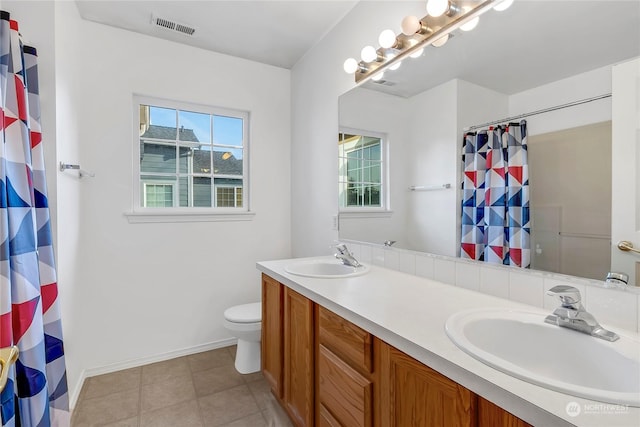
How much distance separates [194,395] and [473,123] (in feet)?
7.30

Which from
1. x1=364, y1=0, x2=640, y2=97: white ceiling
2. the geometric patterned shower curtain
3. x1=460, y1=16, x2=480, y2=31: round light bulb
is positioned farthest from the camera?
x1=460, y1=16, x2=480, y2=31: round light bulb

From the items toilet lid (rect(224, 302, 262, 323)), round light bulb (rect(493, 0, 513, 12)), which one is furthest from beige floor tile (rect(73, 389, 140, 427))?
round light bulb (rect(493, 0, 513, 12))

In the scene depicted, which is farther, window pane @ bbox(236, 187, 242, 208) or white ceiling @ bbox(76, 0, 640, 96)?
window pane @ bbox(236, 187, 242, 208)

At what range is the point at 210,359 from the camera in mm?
2408

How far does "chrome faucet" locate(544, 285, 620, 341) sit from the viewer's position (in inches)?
31.8

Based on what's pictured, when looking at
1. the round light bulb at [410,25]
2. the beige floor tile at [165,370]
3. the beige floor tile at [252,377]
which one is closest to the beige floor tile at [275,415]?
the beige floor tile at [252,377]

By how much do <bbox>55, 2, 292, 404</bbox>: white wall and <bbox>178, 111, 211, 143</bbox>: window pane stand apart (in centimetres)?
15

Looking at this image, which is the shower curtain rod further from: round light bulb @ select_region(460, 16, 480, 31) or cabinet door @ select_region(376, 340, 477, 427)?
cabinet door @ select_region(376, 340, 477, 427)

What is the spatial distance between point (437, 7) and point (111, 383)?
2.93 metres

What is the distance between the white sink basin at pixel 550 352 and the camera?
0.64 metres

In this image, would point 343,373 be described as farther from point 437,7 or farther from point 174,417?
point 437,7

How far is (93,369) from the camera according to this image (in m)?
2.16

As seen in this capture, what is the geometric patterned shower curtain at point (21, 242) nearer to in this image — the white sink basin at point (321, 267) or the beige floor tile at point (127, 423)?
the beige floor tile at point (127, 423)

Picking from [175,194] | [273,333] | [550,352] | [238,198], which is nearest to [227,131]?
[238,198]
